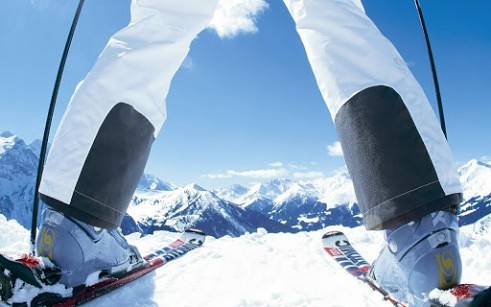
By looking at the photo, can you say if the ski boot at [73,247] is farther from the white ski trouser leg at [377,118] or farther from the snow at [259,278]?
the white ski trouser leg at [377,118]

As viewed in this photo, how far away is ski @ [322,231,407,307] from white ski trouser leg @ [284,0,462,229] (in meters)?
0.64

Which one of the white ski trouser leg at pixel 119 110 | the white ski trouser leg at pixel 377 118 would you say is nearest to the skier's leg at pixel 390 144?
the white ski trouser leg at pixel 377 118

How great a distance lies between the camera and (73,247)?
5.40ft

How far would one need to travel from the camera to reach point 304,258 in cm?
339

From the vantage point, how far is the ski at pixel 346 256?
2.50 metres

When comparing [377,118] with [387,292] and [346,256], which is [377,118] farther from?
[346,256]

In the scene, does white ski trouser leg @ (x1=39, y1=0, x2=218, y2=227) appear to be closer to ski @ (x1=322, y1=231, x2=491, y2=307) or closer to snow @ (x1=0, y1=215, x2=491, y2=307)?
snow @ (x1=0, y1=215, x2=491, y2=307)

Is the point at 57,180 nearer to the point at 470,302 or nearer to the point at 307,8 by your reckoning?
the point at 307,8

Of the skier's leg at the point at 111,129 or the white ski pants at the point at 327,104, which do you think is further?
the skier's leg at the point at 111,129

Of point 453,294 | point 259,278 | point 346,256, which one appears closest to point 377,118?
point 453,294

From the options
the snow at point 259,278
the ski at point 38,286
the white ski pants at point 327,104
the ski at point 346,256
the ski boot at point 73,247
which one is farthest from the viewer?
the ski at point 346,256

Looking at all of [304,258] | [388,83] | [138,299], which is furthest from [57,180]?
[304,258]

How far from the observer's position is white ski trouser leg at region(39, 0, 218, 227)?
154 centimetres

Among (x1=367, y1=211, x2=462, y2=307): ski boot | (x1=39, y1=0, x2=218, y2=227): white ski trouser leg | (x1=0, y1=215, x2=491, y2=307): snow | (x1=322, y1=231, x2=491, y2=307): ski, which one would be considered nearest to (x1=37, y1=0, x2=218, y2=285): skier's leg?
(x1=39, y1=0, x2=218, y2=227): white ski trouser leg
